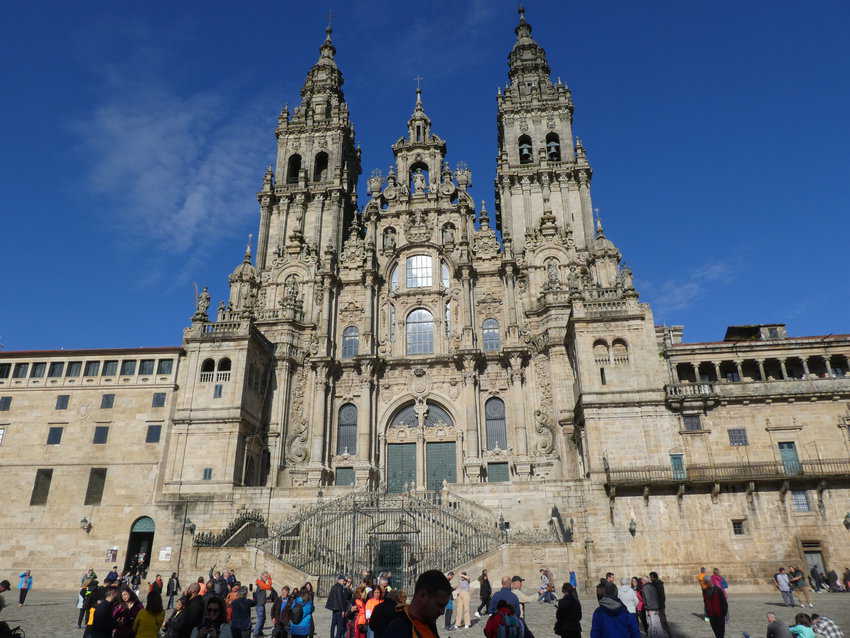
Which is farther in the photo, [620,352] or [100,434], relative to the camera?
[100,434]

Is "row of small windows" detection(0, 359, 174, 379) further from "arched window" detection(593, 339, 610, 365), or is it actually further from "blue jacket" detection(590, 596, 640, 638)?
"blue jacket" detection(590, 596, 640, 638)

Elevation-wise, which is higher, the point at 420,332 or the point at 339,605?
the point at 420,332

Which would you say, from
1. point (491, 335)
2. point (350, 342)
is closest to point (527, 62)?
point (491, 335)

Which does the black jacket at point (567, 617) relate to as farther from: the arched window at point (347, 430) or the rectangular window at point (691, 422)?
the arched window at point (347, 430)

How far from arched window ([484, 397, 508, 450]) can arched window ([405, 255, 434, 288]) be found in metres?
9.83

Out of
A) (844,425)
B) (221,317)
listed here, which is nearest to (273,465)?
(221,317)

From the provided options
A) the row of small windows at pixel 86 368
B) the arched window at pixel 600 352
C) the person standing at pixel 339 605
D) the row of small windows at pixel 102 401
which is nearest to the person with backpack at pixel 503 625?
the person standing at pixel 339 605

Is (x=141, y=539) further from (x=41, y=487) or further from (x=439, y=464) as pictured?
(x=439, y=464)

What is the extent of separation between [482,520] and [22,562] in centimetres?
2408

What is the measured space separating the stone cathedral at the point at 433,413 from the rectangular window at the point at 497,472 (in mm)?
140

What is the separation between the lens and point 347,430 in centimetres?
3956

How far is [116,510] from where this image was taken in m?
32.6

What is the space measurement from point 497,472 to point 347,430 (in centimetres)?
1008

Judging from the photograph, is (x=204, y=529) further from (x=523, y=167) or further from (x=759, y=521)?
(x=523, y=167)
